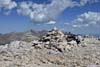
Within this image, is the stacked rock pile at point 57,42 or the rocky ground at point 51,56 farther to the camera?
the stacked rock pile at point 57,42

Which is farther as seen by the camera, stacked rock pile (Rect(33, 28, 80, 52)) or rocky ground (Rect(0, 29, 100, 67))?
stacked rock pile (Rect(33, 28, 80, 52))

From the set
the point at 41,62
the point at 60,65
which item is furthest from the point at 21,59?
the point at 60,65

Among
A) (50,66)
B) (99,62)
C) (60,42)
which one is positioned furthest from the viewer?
(60,42)

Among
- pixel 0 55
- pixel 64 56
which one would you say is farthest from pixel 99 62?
pixel 0 55

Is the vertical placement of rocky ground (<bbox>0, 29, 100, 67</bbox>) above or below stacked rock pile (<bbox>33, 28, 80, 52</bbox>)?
below

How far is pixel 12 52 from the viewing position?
1427 inches

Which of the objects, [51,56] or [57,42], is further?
[57,42]

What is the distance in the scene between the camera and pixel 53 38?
151 ft

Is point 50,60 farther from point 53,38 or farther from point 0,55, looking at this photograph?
point 53,38

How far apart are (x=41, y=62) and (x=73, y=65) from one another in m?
3.78

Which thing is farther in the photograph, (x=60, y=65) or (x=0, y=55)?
(x=0, y=55)

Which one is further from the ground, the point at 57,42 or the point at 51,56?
the point at 57,42

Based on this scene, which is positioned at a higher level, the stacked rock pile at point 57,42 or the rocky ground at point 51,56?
the stacked rock pile at point 57,42

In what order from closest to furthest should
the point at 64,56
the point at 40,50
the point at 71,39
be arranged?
the point at 64,56
the point at 40,50
the point at 71,39
